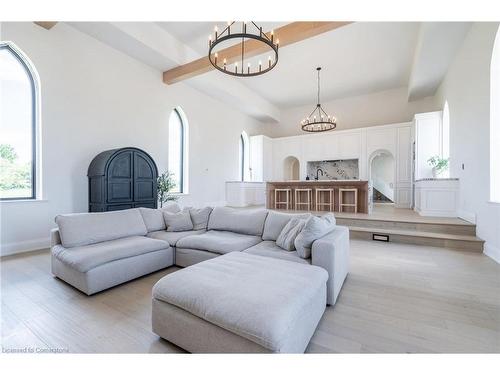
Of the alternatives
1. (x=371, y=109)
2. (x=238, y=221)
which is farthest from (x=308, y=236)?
(x=371, y=109)

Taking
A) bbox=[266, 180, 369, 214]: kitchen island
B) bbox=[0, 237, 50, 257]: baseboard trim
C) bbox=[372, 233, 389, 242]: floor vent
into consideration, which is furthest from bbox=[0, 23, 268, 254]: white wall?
bbox=[372, 233, 389, 242]: floor vent

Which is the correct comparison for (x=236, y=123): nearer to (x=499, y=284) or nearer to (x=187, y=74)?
(x=187, y=74)

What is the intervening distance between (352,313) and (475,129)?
413 centimetres

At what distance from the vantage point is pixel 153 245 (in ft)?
9.55

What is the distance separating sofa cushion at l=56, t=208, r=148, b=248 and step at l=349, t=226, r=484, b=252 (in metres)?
4.09

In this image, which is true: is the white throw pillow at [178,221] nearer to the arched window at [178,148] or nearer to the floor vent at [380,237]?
the arched window at [178,148]

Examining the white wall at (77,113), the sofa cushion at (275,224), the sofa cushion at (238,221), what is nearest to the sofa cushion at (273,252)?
the sofa cushion at (275,224)

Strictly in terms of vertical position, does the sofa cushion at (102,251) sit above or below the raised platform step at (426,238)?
above

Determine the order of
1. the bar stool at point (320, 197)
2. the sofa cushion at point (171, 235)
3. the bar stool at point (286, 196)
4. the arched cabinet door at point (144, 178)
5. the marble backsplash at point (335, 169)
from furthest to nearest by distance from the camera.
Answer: the marble backsplash at point (335, 169) < the bar stool at point (286, 196) < the bar stool at point (320, 197) < the arched cabinet door at point (144, 178) < the sofa cushion at point (171, 235)

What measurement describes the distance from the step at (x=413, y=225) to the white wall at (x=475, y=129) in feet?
0.68

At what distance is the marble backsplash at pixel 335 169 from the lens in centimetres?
919

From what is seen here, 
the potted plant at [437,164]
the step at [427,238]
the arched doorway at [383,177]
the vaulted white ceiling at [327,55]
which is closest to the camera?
the step at [427,238]

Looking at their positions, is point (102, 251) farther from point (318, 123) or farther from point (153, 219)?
point (318, 123)
